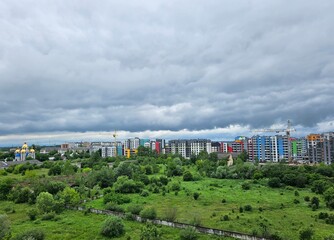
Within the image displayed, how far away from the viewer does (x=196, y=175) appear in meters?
65.1

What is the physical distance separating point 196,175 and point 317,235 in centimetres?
3840

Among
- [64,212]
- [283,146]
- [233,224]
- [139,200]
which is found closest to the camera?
[233,224]

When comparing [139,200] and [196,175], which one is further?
[196,175]

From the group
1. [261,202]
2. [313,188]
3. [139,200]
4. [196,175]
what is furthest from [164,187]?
[313,188]

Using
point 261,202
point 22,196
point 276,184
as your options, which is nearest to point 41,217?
point 22,196

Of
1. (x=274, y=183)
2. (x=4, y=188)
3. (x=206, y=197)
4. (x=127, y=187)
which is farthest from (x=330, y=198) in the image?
(x=4, y=188)

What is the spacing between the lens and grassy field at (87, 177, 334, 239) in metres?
30.4

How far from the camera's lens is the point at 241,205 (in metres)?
40.2

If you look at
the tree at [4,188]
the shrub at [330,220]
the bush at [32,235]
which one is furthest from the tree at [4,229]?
the shrub at [330,220]

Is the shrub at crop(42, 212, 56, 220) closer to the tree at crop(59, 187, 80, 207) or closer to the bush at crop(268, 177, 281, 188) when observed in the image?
the tree at crop(59, 187, 80, 207)

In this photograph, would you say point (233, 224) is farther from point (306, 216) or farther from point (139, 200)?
point (139, 200)

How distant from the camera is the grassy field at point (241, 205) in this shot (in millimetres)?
30359

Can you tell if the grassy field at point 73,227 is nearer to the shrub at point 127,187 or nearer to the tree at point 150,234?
the tree at point 150,234

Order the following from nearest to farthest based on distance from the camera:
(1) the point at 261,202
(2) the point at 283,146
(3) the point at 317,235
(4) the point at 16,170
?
(3) the point at 317,235 → (1) the point at 261,202 → (4) the point at 16,170 → (2) the point at 283,146
